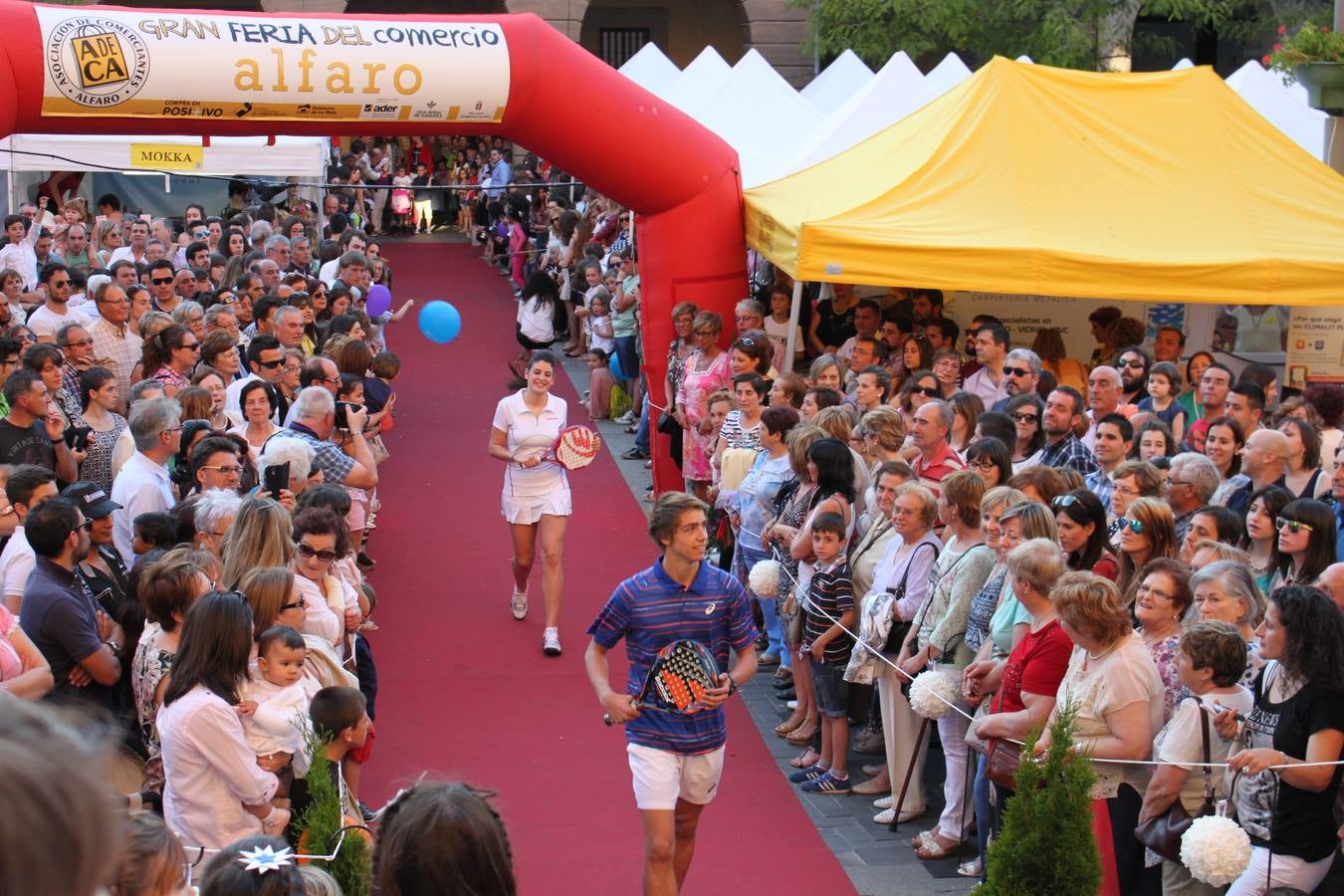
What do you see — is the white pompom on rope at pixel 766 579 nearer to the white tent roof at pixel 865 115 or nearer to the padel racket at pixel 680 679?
the padel racket at pixel 680 679

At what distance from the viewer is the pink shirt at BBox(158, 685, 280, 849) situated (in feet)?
16.0

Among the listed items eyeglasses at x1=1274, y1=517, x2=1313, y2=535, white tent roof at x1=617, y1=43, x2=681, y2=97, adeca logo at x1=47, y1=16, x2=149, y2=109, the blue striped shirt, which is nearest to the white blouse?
adeca logo at x1=47, y1=16, x2=149, y2=109

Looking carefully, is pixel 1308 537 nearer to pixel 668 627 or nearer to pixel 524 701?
pixel 668 627

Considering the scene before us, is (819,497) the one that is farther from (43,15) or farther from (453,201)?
(453,201)

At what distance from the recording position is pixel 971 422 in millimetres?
8797

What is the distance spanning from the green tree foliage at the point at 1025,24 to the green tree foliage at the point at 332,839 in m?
21.9

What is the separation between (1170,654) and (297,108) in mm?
7566

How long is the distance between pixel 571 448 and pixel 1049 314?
5329 mm

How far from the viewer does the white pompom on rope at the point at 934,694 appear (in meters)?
6.57

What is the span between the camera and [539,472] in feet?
31.8

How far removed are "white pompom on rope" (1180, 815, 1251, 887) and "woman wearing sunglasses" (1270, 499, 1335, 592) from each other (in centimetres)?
152

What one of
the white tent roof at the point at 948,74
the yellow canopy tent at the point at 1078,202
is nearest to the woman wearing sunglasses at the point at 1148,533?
the yellow canopy tent at the point at 1078,202

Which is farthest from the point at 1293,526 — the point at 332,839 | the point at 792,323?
the point at 792,323

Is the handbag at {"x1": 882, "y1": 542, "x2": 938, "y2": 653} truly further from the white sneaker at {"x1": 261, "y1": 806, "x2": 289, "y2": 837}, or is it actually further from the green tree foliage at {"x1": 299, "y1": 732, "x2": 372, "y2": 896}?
the green tree foliage at {"x1": 299, "y1": 732, "x2": 372, "y2": 896}
